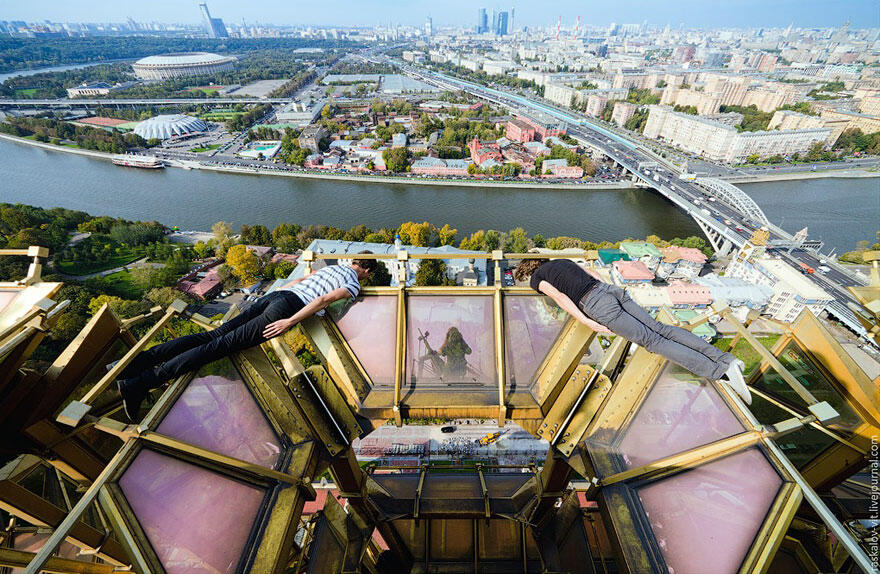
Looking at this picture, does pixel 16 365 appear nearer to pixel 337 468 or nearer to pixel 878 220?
pixel 337 468

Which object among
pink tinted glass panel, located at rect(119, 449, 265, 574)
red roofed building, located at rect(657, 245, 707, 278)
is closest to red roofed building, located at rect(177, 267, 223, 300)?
pink tinted glass panel, located at rect(119, 449, 265, 574)

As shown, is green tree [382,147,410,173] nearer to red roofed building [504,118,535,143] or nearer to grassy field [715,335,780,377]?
red roofed building [504,118,535,143]

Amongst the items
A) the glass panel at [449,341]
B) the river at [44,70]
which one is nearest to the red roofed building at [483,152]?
the glass panel at [449,341]

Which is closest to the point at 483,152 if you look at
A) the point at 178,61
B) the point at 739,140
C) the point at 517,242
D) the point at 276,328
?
the point at 517,242

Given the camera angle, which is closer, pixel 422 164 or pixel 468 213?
pixel 468 213

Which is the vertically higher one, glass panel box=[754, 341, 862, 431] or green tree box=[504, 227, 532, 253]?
glass panel box=[754, 341, 862, 431]

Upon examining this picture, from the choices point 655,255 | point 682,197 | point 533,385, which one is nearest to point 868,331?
point 533,385
